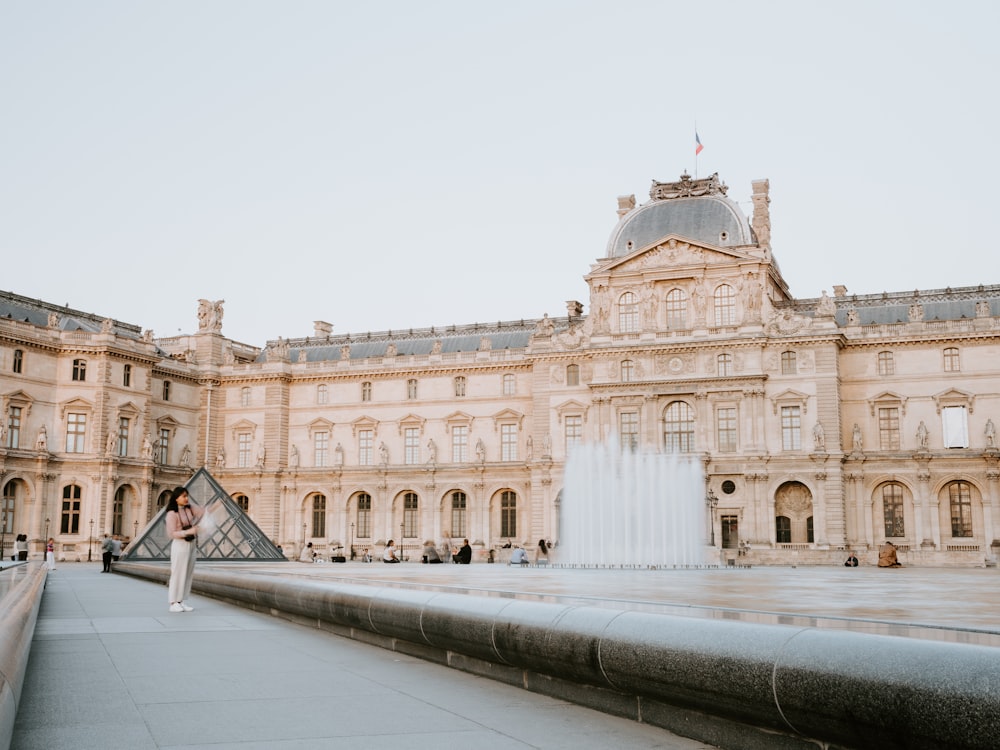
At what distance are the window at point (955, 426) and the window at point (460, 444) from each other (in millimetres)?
28706

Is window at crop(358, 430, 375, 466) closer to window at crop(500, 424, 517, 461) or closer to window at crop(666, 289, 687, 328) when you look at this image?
window at crop(500, 424, 517, 461)

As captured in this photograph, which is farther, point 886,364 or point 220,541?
point 886,364

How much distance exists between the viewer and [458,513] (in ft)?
223

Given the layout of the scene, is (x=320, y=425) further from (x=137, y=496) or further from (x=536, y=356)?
(x=536, y=356)

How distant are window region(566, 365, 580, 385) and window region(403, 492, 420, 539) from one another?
45.1 ft

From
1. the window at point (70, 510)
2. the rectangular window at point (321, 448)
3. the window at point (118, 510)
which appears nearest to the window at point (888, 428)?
the rectangular window at point (321, 448)

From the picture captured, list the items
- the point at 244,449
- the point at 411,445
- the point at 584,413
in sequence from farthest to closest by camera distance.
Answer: the point at 244,449
the point at 411,445
the point at 584,413

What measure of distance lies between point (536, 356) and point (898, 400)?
21.0 metres

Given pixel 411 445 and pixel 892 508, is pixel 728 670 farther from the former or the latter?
pixel 411 445

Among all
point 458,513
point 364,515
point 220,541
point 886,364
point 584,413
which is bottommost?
point 220,541

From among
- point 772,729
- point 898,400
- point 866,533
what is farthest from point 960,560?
point 772,729

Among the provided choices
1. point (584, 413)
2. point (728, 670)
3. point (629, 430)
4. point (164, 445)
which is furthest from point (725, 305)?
point (728, 670)

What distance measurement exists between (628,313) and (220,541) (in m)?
30.4

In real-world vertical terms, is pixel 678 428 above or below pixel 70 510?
above
